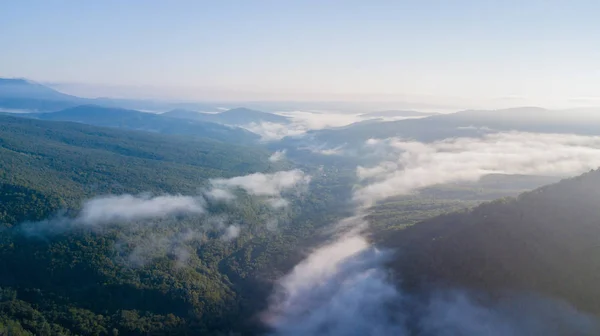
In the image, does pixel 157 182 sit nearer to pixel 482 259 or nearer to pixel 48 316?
pixel 48 316

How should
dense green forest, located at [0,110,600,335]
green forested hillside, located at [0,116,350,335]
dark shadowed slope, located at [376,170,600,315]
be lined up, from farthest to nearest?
green forested hillside, located at [0,116,350,335] < dense green forest, located at [0,110,600,335] < dark shadowed slope, located at [376,170,600,315]

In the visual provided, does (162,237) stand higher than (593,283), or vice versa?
(593,283)

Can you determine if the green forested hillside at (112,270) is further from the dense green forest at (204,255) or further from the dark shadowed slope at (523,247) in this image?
the dark shadowed slope at (523,247)

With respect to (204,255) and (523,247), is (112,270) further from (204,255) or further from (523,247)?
(523,247)

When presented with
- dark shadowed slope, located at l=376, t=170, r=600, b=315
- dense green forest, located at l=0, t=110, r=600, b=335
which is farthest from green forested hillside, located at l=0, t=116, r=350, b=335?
dark shadowed slope, located at l=376, t=170, r=600, b=315

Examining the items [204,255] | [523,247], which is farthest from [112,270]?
[523,247]

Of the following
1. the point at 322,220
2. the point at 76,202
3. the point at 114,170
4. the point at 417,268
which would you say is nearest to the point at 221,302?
the point at 417,268

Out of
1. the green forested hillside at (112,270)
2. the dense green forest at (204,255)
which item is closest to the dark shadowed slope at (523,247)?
the dense green forest at (204,255)

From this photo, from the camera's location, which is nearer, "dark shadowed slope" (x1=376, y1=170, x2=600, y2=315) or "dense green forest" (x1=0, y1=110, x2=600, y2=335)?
"dark shadowed slope" (x1=376, y1=170, x2=600, y2=315)

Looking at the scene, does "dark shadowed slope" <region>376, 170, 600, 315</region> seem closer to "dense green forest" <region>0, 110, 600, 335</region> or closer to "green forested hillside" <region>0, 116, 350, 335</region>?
"dense green forest" <region>0, 110, 600, 335</region>
